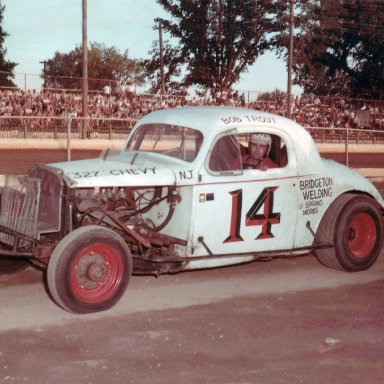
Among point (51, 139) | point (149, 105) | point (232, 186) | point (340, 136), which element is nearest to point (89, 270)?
point (232, 186)

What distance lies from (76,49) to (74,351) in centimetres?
9000

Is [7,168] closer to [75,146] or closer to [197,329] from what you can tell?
[75,146]

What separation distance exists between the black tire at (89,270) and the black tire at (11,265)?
60.1 inches

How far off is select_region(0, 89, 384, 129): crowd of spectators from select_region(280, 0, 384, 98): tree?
43.1 ft

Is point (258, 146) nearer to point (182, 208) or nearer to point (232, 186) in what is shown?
point (232, 186)

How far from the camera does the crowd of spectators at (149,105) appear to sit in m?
25.6

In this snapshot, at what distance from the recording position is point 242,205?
262 inches

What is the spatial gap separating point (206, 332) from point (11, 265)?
105 inches

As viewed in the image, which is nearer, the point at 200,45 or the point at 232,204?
the point at 232,204

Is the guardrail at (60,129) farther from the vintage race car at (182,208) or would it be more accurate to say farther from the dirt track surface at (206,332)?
the dirt track surface at (206,332)

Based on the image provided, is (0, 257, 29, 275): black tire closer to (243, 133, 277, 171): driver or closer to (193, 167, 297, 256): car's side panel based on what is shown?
(193, 167, 297, 256): car's side panel

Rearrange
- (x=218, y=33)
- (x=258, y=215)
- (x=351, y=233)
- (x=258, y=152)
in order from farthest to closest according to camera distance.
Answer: (x=218, y=33) → (x=351, y=233) → (x=258, y=152) → (x=258, y=215)

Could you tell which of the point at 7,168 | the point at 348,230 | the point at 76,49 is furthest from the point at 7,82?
the point at 76,49

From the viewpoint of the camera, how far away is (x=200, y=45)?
4869 centimetres
